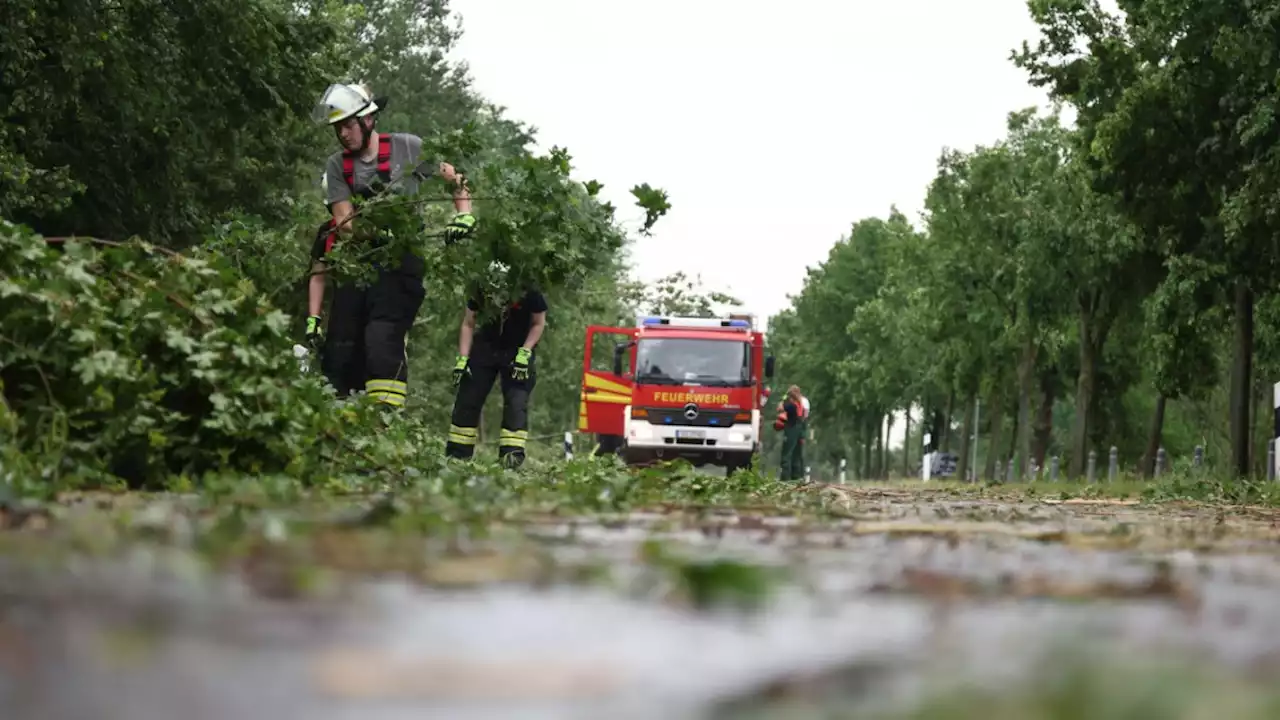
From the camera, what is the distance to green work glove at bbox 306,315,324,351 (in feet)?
42.0

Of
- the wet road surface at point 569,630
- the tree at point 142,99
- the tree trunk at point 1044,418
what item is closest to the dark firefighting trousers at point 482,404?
the tree at point 142,99

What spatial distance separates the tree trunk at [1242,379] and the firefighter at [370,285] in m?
18.6

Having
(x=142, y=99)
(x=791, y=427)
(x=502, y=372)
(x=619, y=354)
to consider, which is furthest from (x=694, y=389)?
(x=502, y=372)

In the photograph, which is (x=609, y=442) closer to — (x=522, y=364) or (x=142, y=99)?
(x=142, y=99)

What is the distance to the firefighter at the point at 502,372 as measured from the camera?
14.9m

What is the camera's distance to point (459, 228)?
12000mm

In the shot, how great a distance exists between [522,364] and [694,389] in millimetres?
21481

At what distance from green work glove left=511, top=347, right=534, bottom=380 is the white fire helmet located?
2.74 m

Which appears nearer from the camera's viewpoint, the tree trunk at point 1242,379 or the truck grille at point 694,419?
the tree trunk at point 1242,379

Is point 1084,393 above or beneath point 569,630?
above

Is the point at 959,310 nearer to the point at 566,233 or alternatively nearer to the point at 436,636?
the point at 566,233

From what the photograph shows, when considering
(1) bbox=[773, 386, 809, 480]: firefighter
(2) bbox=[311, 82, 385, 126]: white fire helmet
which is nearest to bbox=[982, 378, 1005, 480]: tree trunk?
(1) bbox=[773, 386, 809, 480]: firefighter

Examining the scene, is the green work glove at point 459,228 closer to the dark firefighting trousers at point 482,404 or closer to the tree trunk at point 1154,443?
the dark firefighting trousers at point 482,404

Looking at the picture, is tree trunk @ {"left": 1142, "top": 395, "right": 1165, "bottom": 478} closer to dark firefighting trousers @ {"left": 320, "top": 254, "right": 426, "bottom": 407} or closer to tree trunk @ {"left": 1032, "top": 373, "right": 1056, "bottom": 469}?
tree trunk @ {"left": 1032, "top": 373, "right": 1056, "bottom": 469}
